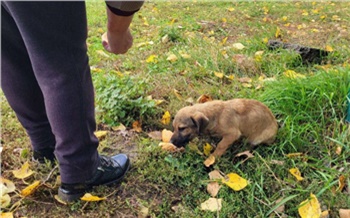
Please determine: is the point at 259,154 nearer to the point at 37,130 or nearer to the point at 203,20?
the point at 37,130

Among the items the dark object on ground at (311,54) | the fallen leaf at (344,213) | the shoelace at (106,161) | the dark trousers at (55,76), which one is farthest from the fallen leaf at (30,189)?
the dark object on ground at (311,54)

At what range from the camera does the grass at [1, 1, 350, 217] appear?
217 centimetres

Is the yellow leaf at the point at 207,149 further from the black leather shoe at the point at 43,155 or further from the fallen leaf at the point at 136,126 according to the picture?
the black leather shoe at the point at 43,155

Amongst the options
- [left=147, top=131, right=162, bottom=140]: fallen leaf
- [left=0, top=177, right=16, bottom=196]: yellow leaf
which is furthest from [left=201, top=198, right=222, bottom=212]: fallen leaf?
[left=0, top=177, right=16, bottom=196]: yellow leaf

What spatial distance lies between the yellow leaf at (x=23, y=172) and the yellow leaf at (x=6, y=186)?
6 centimetres

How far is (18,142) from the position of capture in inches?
105

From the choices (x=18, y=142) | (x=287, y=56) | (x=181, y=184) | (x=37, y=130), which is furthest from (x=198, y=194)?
(x=287, y=56)

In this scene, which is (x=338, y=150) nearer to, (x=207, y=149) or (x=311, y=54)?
(x=207, y=149)

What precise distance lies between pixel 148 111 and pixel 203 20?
133 inches

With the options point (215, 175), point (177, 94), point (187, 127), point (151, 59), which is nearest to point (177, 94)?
point (177, 94)

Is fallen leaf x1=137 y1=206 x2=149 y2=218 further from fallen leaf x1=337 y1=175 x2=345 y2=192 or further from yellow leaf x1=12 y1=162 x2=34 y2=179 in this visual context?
fallen leaf x1=337 y1=175 x2=345 y2=192

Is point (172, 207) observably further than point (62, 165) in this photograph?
Yes

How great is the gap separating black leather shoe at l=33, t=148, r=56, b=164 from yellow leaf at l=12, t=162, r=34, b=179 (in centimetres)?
8

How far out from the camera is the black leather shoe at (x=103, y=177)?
2.11m
